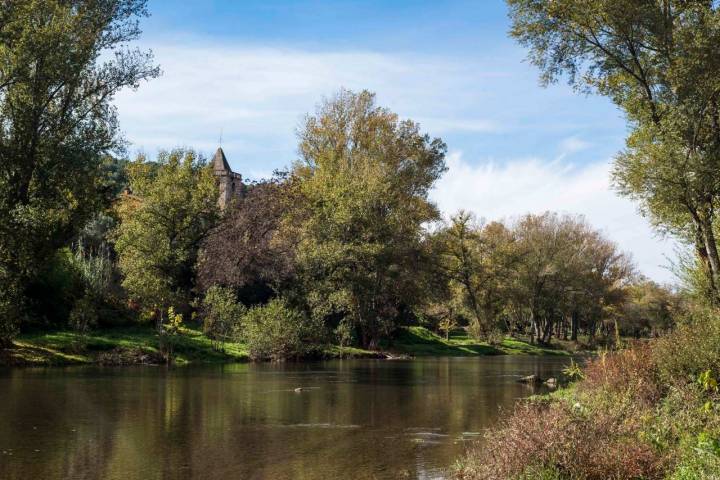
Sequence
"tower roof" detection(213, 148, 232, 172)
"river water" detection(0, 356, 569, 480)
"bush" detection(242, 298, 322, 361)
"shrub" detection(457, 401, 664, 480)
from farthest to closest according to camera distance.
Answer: "tower roof" detection(213, 148, 232, 172)
"bush" detection(242, 298, 322, 361)
"river water" detection(0, 356, 569, 480)
"shrub" detection(457, 401, 664, 480)

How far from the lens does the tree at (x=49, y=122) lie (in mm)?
28844

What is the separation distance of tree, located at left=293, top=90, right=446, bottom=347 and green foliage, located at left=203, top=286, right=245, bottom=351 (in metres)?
6.51

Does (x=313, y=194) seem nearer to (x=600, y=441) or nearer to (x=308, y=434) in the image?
(x=308, y=434)

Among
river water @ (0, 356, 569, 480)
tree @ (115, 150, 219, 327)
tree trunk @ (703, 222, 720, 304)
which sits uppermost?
tree @ (115, 150, 219, 327)

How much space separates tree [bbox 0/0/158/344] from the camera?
2884cm

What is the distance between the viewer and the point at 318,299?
48719 mm

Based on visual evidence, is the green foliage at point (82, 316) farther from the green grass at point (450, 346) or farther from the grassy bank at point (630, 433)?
the grassy bank at point (630, 433)

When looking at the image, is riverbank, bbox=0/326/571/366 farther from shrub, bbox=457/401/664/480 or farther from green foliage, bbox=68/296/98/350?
shrub, bbox=457/401/664/480

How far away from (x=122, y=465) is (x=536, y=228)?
68121 millimetres

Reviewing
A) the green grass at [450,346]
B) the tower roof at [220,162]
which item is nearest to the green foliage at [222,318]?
the green grass at [450,346]

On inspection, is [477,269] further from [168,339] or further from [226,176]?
[226,176]

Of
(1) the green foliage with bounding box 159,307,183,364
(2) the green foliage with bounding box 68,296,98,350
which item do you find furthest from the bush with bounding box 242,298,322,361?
(2) the green foliage with bounding box 68,296,98,350

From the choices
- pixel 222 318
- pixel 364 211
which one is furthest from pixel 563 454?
pixel 364 211

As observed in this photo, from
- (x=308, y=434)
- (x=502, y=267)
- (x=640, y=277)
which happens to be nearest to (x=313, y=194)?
(x=502, y=267)
